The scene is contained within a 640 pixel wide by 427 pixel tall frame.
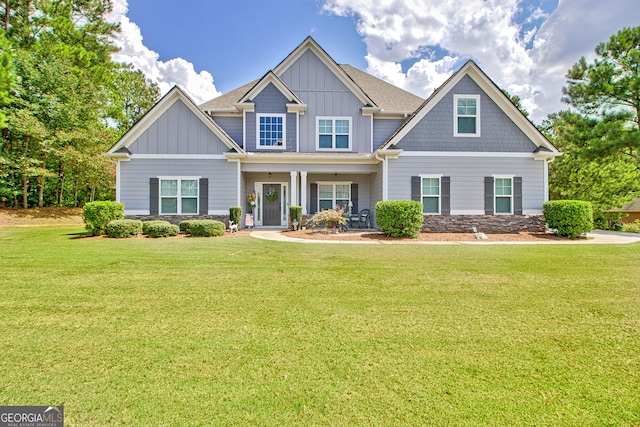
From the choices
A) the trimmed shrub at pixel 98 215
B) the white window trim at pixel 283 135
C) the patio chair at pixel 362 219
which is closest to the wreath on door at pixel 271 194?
the white window trim at pixel 283 135

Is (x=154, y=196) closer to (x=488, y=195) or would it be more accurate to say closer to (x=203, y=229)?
(x=203, y=229)

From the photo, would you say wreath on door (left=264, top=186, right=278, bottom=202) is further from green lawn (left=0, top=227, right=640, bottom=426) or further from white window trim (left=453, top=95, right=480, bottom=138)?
green lawn (left=0, top=227, right=640, bottom=426)

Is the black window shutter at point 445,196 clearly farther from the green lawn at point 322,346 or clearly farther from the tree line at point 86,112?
the tree line at point 86,112

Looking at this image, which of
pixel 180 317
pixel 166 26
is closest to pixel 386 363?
pixel 180 317

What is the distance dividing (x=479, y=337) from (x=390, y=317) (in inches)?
36.8

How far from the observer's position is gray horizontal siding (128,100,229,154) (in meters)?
13.6

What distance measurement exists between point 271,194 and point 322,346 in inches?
528

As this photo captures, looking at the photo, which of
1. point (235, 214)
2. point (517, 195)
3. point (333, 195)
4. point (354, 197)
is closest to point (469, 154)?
point (517, 195)

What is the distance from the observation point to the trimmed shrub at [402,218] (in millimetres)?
11312

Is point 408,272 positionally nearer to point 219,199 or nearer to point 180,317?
point 180,317

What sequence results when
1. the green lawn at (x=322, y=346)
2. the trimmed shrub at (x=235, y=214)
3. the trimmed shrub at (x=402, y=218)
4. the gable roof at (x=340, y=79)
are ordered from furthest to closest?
1. the gable roof at (x=340, y=79)
2. the trimmed shrub at (x=235, y=214)
3. the trimmed shrub at (x=402, y=218)
4. the green lawn at (x=322, y=346)

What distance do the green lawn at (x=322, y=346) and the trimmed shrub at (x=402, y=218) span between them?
5433 millimetres

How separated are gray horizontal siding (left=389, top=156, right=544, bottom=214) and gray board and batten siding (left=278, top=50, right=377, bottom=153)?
288 cm

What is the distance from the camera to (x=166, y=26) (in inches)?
738
